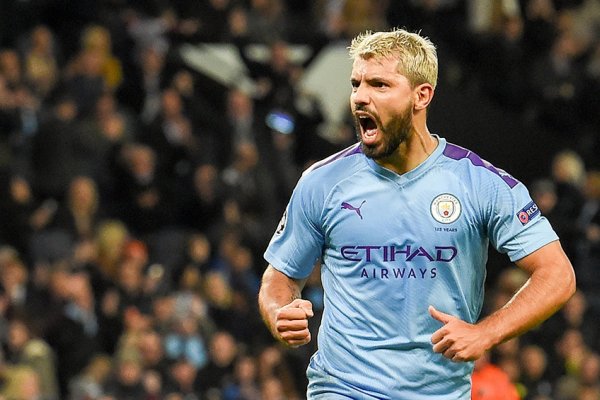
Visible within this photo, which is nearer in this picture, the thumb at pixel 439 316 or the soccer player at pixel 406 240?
the thumb at pixel 439 316

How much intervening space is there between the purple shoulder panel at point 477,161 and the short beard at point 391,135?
8.9 inches

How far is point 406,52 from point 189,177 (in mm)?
8525

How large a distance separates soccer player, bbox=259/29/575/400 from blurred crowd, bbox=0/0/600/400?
5.28 meters

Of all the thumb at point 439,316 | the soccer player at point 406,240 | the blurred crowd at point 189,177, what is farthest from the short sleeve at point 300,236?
the blurred crowd at point 189,177

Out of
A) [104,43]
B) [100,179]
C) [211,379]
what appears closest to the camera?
[211,379]

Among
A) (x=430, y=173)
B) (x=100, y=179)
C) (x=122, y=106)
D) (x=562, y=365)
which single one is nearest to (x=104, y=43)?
(x=122, y=106)

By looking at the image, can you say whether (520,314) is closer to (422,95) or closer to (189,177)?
(422,95)

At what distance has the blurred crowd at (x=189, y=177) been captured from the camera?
11242mm

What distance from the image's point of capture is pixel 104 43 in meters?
13.5

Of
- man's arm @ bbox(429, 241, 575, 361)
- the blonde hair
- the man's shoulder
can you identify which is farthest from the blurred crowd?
man's arm @ bbox(429, 241, 575, 361)

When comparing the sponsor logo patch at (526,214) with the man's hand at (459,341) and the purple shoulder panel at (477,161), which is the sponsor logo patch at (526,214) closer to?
the purple shoulder panel at (477,161)

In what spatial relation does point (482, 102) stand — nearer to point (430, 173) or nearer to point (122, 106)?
point (122, 106)

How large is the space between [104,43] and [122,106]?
667 millimetres

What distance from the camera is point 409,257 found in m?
5.16
